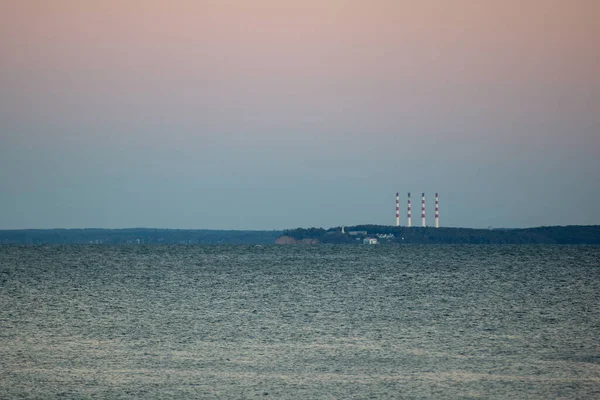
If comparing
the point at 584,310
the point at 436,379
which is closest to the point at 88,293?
the point at 584,310

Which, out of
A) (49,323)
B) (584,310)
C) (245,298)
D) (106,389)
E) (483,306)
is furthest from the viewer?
(245,298)

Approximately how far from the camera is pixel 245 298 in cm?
4712

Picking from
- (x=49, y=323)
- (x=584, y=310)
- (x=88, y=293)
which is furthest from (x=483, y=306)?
(x=88, y=293)

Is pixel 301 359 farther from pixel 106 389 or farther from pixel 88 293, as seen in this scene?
pixel 88 293

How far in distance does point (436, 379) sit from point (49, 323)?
17.3m

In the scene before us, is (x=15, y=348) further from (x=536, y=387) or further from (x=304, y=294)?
(x=304, y=294)

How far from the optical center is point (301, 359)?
Answer: 838 inches

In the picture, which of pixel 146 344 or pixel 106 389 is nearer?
pixel 106 389

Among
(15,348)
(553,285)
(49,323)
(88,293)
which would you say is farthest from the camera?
(553,285)

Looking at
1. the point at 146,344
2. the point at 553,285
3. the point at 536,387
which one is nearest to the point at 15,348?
the point at 146,344

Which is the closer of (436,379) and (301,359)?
(436,379)

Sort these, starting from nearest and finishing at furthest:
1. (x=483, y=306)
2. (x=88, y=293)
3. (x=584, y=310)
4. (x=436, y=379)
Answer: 1. (x=436, y=379)
2. (x=584, y=310)
3. (x=483, y=306)
4. (x=88, y=293)

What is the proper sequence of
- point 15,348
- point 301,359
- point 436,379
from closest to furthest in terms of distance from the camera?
1. point 436,379
2. point 301,359
3. point 15,348

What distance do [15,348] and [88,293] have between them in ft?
96.7
